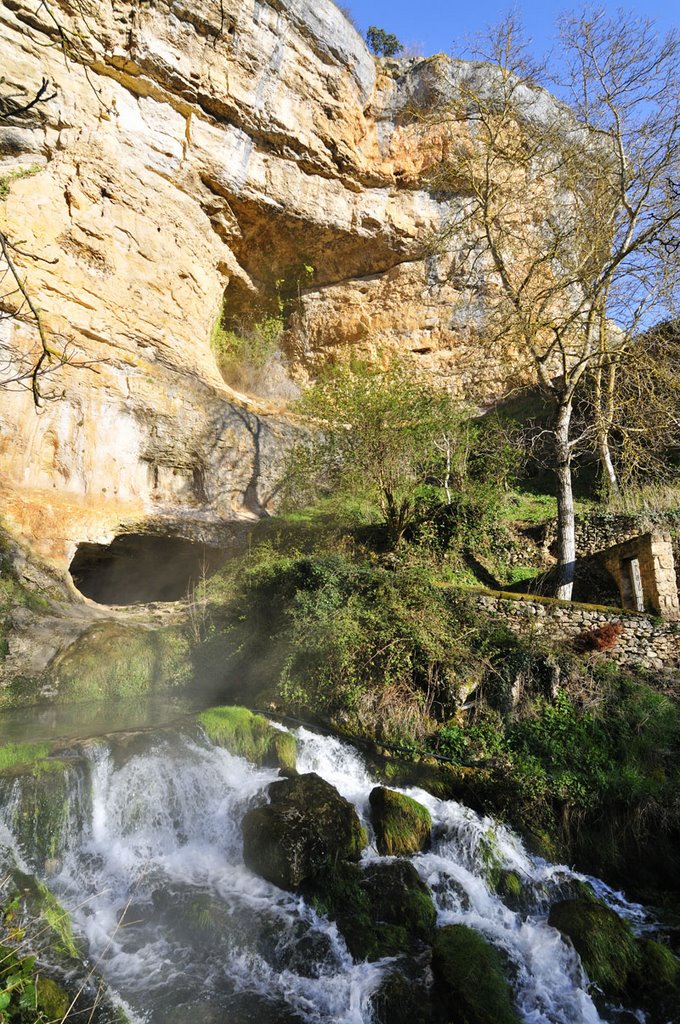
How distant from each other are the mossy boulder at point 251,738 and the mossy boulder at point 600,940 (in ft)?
10.5

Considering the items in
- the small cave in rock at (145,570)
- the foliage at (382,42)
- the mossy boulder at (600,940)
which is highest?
the foliage at (382,42)

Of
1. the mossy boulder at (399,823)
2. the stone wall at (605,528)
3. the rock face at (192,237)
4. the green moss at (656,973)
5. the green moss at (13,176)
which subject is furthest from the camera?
the stone wall at (605,528)

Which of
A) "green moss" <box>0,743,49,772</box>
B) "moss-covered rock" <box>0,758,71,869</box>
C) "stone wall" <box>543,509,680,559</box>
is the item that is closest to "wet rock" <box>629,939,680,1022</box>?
"moss-covered rock" <box>0,758,71,869</box>

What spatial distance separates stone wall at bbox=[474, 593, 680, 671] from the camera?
27.7 feet

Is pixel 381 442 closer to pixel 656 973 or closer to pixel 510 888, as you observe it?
pixel 510 888

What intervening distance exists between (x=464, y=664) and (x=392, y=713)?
1.28 meters

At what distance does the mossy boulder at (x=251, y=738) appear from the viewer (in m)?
7.09

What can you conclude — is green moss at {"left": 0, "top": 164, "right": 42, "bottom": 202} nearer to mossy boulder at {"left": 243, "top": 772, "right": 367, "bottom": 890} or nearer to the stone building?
mossy boulder at {"left": 243, "top": 772, "right": 367, "bottom": 890}

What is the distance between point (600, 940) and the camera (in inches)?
199

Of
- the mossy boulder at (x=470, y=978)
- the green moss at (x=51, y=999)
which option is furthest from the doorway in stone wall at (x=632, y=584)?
the green moss at (x=51, y=999)

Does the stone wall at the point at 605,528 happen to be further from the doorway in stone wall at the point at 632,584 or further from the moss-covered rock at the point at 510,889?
the moss-covered rock at the point at 510,889

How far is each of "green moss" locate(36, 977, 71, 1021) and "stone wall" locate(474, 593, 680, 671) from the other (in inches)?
272

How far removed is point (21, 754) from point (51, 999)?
2.83 m

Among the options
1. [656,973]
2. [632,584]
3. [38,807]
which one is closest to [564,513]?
[632,584]
